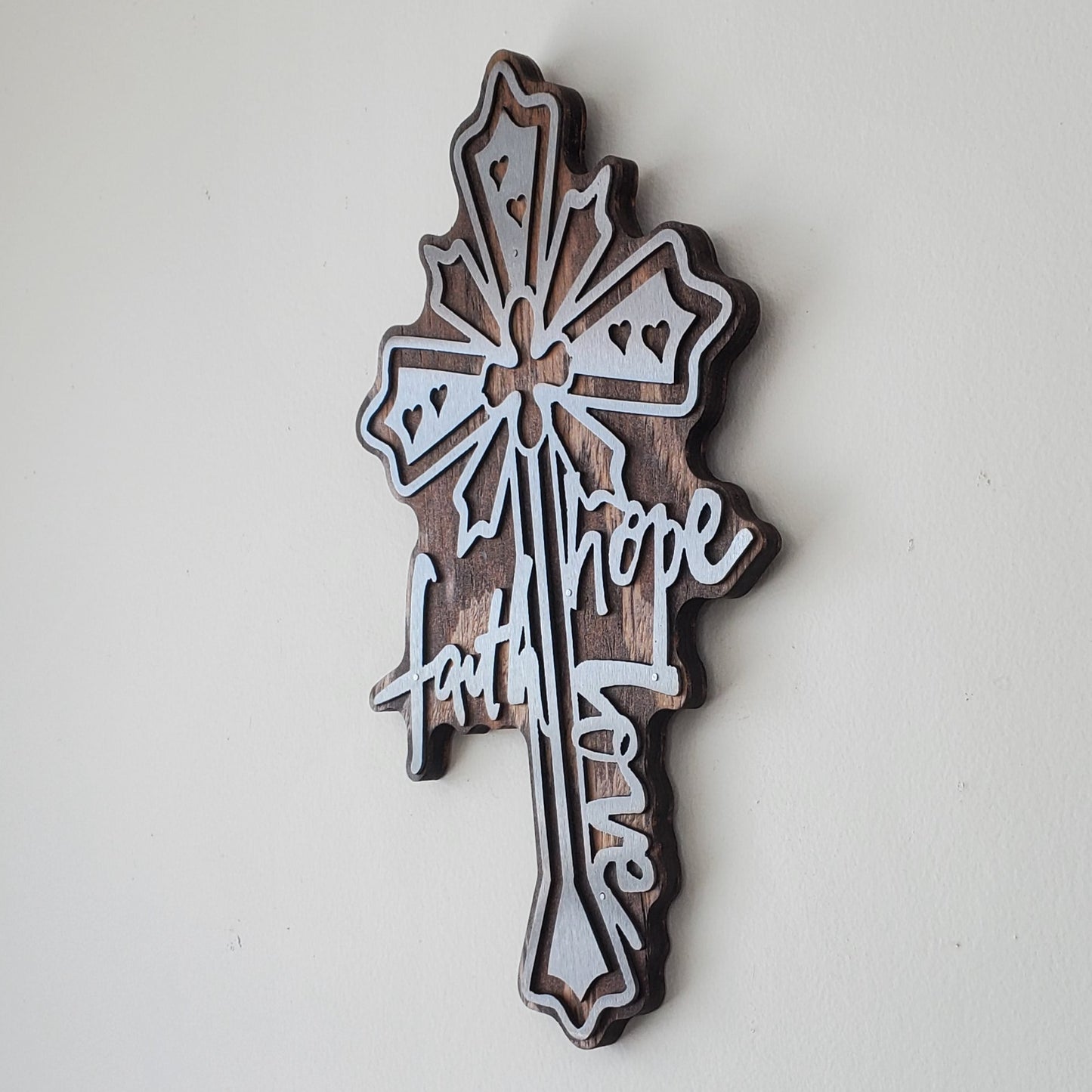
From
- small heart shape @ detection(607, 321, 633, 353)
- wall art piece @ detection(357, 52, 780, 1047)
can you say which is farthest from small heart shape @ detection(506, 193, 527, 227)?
small heart shape @ detection(607, 321, 633, 353)

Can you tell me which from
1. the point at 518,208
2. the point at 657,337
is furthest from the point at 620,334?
the point at 518,208

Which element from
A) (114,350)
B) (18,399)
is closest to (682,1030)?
(114,350)

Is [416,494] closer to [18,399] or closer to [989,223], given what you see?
[989,223]

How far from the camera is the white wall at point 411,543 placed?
0.65 meters

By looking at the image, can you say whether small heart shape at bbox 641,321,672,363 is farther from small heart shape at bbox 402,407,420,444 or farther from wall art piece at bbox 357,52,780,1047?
small heart shape at bbox 402,407,420,444

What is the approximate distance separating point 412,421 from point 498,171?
0.20 meters

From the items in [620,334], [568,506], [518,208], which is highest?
[518,208]

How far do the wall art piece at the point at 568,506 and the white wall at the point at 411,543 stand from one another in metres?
0.03

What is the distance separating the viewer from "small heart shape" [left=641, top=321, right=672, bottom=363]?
765 millimetres

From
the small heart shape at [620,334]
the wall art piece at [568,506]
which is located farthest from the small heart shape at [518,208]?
the small heart shape at [620,334]

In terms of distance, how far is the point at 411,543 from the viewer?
968mm

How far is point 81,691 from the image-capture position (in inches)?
50.4

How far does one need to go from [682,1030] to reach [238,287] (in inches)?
30.2

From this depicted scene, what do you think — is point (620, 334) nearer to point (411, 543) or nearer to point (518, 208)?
point (518, 208)
